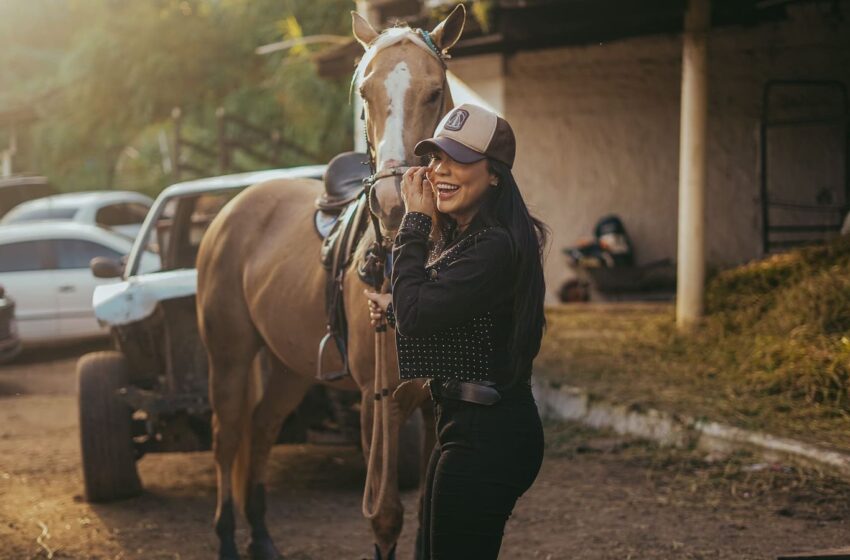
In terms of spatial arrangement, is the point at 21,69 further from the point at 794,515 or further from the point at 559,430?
the point at 794,515

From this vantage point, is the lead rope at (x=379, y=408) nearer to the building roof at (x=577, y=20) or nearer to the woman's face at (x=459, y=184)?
the woman's face at (x=459, y=184)

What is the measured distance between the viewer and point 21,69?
1532 inches

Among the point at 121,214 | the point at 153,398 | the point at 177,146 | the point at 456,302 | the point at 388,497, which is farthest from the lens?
the point at 177,146

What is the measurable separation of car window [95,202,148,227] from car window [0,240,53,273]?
442 centimetres

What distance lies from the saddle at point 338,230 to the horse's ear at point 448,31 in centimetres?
61

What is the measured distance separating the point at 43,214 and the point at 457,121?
17.4m

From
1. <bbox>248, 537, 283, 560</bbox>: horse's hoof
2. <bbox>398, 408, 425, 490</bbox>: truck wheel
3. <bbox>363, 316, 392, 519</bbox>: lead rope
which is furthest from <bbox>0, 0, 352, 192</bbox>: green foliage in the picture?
<bbox>363, 316, 392, 519</bbox>: lead rope

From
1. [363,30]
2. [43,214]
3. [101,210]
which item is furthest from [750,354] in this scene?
[43,214]

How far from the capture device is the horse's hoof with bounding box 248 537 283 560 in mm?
5660

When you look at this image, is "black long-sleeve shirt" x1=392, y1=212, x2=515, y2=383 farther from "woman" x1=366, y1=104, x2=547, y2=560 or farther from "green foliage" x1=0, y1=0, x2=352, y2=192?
"green foliage" x1=0, y1=0, x2=352, y2=192

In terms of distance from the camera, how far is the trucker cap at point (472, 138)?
10.4ft

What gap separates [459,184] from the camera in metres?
3.20

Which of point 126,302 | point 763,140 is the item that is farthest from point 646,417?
point 763,140

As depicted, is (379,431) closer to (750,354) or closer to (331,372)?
(331,372)
